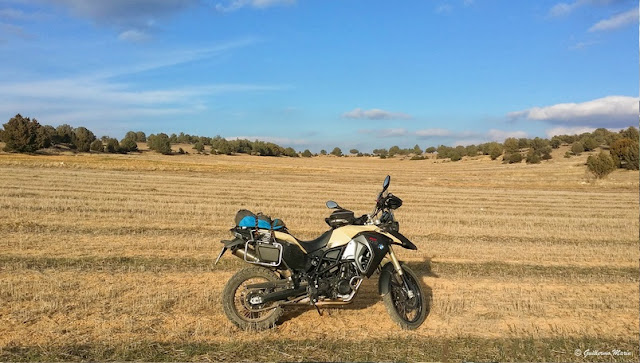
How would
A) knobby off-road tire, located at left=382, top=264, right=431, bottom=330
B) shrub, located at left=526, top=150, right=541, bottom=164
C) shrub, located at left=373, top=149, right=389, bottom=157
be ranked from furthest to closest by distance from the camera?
shrub, located at left=373, top=149, right=389, bottom=157 < shrub, located at left=526, top=150, right=541, bottom=164 < knobby off-road tire, located at left=382, top=264, right=431, bottom=330

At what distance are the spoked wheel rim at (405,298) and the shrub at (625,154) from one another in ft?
138

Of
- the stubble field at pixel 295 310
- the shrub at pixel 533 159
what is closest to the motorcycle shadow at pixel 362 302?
the stubble field at pixel 295 310

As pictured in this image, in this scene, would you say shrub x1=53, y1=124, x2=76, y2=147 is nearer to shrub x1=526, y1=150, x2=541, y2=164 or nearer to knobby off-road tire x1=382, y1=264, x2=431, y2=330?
shrub x1=526, y1=150, x2=541, y2=164

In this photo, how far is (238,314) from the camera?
561 cm

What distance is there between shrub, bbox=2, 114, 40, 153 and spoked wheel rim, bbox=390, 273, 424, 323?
6420 cm

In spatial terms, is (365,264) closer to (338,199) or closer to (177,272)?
(177,272)

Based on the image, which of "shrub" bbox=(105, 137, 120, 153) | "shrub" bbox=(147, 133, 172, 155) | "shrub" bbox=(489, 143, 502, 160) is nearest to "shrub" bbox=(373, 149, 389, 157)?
"shrub" bbox=(489, 143, 502, 160)

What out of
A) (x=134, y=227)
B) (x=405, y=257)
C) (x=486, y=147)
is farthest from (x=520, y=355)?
(x=486, y=147)

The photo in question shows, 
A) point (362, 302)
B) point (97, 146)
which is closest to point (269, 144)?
point (97, 146)

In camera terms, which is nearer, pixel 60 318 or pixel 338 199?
pixel 60 318

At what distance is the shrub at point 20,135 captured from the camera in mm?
57594

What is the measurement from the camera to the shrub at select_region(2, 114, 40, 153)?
189 ft

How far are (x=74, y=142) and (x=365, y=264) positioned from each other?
2874 inches

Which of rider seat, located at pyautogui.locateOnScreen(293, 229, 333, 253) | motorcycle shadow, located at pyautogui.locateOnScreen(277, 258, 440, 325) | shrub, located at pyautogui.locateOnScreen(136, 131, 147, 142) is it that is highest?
shrub, located at pyautogui.locateOnScreen(136, 131, 147, 142)
